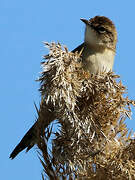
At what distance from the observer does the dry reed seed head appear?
86.9 inches

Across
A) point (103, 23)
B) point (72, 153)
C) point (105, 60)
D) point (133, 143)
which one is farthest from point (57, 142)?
point (103, 23)

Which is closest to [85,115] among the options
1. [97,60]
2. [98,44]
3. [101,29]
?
[97,60]

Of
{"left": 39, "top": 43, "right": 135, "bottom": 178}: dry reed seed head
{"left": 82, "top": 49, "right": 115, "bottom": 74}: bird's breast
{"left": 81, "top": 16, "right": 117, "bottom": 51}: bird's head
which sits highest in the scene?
{"left": 81, "top": 16, "right": 117, "bottom": 51}: bird's head

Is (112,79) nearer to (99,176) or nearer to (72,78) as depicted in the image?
(72,78)

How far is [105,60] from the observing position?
15.9 ft

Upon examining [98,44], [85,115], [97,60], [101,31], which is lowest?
[85,115]

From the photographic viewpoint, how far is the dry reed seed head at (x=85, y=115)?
7.24ft

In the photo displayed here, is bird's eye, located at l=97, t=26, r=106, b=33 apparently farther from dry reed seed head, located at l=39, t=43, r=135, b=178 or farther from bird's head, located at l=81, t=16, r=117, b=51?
dry reed seed head, located at l=39, t=43, r=135, b=178

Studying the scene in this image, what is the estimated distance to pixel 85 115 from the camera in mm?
2346

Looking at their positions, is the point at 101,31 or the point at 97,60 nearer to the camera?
the point at 97,60

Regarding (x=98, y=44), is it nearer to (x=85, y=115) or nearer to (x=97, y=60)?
(x=97, y=60)

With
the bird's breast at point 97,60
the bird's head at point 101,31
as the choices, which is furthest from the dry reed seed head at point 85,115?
the bird's head at point 101,31

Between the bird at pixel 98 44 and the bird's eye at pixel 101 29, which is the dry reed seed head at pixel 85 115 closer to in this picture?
the bird at pixel 98 44

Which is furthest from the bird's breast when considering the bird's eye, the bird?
the bird's eye
